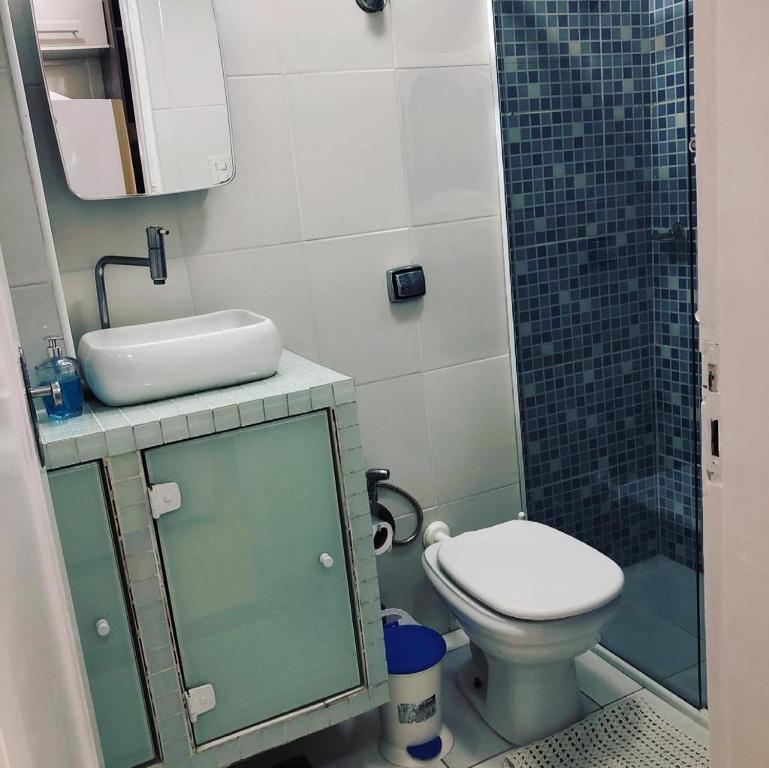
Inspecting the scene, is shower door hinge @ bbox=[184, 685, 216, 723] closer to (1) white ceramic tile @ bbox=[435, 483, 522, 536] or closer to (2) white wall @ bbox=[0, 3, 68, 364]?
(2) white wall @ bbox=[0, 3, 68, 364]

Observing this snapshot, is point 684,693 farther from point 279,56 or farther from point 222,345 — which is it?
point 279,56

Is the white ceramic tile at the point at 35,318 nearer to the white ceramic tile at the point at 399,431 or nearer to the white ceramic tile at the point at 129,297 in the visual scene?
the white ceramic tile at the point at 129,297

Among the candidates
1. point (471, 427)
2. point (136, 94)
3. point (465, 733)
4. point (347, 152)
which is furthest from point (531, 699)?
point (136, 94)

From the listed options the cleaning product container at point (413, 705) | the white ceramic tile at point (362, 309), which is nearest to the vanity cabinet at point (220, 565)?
the cleaning product container at point (413, 705)

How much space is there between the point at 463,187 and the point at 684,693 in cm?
141

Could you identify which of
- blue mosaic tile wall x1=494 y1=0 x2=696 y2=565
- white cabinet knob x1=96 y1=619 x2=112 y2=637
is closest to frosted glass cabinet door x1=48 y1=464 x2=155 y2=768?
white cabinet knob x1=96 y1=619 x2=112 y2=637

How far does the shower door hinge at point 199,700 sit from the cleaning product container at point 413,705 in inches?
17.3

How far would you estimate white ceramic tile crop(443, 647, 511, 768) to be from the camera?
195 cm

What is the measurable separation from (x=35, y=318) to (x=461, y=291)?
1.10 m

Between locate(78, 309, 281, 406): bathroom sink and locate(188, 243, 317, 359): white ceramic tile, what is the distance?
0.94 ft

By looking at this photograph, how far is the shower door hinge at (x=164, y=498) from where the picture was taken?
5.01 ft

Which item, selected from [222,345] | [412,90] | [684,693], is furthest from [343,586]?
[412,90]

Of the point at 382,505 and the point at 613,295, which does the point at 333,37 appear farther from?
the point at 382,505

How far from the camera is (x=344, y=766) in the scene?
6.39 ft
